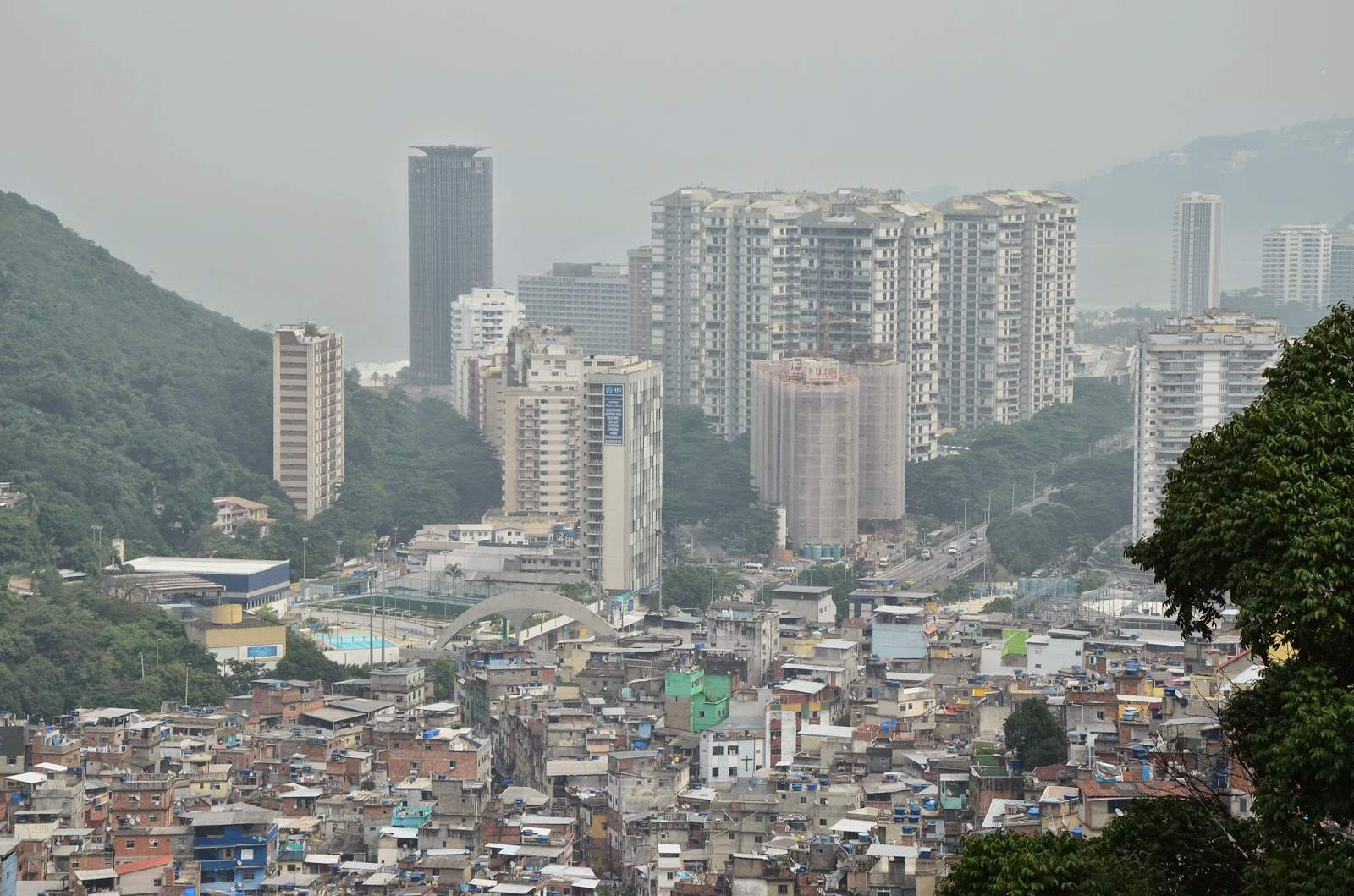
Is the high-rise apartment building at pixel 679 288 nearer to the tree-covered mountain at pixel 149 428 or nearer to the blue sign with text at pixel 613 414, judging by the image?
the tree-covered mountain at pixel 149 428

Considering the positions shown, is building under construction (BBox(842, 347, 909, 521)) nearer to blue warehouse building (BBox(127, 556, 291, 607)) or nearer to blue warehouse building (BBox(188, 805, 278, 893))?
blue warehouse building (BBox(127, 556, 291, 607))

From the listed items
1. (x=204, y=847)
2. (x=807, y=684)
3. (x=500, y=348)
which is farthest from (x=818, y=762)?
(x=500, y=348)

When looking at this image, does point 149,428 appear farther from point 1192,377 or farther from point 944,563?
point 1192,377

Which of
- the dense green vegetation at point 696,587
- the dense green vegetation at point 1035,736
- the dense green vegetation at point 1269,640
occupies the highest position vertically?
the dense green vegetation at point 1269,640

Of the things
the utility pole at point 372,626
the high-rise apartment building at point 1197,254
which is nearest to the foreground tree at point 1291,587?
the utility pole at point 372,626

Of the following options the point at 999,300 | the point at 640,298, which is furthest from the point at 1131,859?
the point at 640,298

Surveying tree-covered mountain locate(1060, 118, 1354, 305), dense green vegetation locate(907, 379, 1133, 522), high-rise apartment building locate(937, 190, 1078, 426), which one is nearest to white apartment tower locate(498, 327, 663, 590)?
dense green vegetation locate(907, 379, 1133, 522)

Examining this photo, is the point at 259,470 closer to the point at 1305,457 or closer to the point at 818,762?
the point at 818,762
